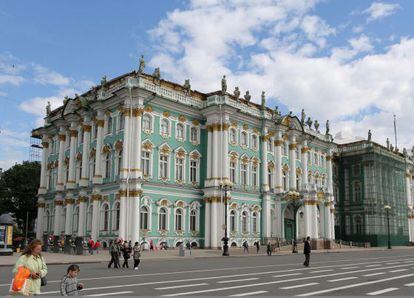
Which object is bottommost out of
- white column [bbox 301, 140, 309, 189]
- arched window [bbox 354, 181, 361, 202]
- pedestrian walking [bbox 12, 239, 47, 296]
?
pedestrian walking [bbox 12, 239, 47, 296]

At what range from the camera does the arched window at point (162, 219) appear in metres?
46.3

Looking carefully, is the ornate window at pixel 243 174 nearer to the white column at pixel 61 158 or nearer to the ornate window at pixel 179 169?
the ornate window at pixel 179 169

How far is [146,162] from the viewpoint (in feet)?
151

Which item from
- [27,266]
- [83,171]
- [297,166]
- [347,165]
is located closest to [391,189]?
[347,165]

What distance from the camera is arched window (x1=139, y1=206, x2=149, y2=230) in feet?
147

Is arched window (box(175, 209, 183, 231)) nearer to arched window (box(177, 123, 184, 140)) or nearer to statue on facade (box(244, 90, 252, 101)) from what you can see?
arched window (box(177, 123, 184, 140))

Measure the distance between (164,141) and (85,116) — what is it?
9.73 metres

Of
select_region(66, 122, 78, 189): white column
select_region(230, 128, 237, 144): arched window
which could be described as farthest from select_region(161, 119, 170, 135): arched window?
select_region(66, 122, 78, 189): white column

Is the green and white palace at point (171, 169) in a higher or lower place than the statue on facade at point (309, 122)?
lower

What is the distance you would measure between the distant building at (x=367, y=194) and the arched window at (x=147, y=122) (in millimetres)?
37698

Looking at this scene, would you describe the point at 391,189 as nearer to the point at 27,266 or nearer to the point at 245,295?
the point at 245,295

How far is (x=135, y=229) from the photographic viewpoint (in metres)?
42.9

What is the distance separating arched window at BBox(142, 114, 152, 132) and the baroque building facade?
0.10 meters

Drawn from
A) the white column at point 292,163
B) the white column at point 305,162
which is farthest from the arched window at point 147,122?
the white column at point 305,162
